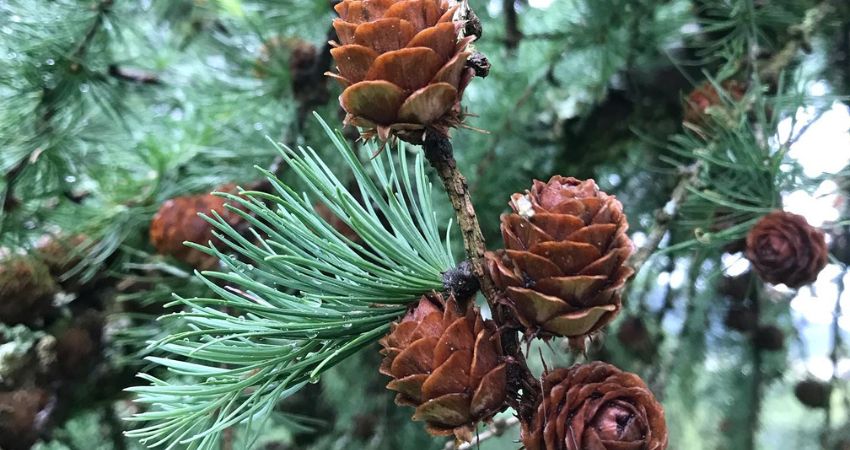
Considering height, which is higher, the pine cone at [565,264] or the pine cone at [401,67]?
the pine cone at [401,67]

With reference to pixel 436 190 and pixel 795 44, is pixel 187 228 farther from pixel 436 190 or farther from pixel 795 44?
pixel 795 44

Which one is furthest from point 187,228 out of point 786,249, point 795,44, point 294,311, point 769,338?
point 769,338

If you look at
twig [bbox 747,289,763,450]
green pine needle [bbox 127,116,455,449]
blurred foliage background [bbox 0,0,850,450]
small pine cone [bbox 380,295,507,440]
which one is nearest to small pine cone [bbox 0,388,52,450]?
blurred foliage background [bbox 0,0,850,450]

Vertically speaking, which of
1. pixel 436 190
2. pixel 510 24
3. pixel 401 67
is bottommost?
pixel 436 190

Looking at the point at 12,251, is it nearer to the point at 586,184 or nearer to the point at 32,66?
the point at 32,66

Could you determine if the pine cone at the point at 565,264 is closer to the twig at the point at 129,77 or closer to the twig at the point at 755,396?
the twig at the point at 129,77

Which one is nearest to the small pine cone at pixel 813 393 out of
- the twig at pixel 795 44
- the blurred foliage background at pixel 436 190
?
the blurred foliage background at pixel 436 190

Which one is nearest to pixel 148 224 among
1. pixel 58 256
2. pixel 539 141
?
pixel 58 256
